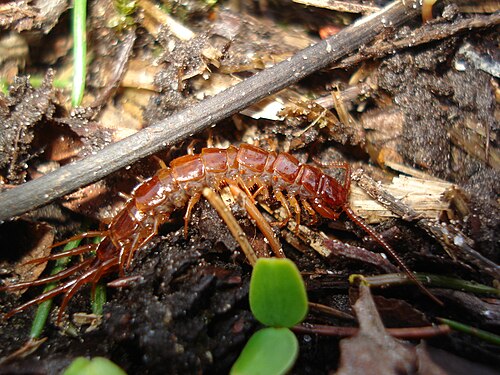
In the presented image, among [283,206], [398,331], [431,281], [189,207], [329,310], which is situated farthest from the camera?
[283,206]

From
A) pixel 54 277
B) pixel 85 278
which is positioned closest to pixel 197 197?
pixel 85 278

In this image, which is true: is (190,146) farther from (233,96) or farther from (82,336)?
(82,336)

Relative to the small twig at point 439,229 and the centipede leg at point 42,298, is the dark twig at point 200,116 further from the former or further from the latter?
the small twig at point 439,229

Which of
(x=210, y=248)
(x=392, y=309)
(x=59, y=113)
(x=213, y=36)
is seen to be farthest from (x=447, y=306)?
(x=59, y=113)

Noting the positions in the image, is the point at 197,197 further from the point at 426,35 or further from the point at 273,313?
the point at 426,35

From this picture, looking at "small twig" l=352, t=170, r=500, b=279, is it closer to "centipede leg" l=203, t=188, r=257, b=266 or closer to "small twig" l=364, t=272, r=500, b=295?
"small twig" l=364, t=272, r=500, b=295

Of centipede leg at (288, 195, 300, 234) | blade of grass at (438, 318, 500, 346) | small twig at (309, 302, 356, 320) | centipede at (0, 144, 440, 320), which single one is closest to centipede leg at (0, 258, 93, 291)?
centipede at (0, 144, 440, 320)
